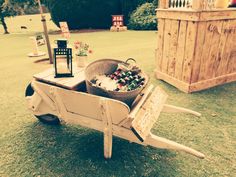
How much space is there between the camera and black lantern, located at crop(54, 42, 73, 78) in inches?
108

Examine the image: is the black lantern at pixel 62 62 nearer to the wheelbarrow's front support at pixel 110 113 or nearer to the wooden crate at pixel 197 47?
the wheelbarrow's front support at pixel 110 113

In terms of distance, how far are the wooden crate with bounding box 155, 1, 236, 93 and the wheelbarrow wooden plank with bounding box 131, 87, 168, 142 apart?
5.13 feet

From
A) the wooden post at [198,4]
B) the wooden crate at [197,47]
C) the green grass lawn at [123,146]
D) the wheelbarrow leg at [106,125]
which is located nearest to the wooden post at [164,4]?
the wooden crate at [197,47]

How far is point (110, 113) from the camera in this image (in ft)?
7.16

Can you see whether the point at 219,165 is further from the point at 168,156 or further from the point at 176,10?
the point at 176,10

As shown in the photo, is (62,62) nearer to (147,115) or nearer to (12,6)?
(147,115)

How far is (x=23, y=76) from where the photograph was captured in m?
5.23

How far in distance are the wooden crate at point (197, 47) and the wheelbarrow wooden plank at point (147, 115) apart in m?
1.56

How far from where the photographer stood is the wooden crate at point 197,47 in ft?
12.2

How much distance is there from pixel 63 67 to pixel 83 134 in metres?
0.92

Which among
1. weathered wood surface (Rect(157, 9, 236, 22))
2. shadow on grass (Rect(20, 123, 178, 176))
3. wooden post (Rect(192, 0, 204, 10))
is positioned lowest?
shadow on grass (Rect(20, 123, 178, 176))

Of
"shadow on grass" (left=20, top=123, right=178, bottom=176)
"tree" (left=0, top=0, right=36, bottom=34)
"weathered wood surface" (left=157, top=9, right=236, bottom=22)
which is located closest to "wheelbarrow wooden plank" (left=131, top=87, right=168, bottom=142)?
"shadow on grass" (left=20, top=123, right=178, bottom=176)

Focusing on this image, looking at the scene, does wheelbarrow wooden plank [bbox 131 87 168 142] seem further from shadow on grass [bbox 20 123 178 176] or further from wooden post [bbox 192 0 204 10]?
wooden post [bbox 192 0 204 10]

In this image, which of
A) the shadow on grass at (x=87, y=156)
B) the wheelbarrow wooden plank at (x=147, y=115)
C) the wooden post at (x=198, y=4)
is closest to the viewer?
the wheelbarrow wooden plank at (x=147, y=115)
